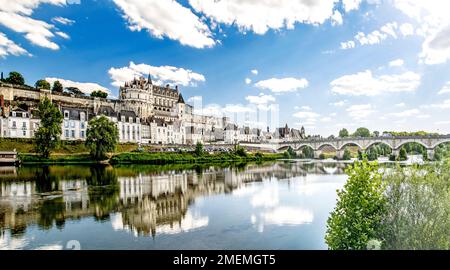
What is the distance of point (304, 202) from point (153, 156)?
11.6 metres

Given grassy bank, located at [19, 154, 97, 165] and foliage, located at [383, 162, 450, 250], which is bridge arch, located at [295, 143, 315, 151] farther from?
foliage, located at [383, 162, 450, 250]

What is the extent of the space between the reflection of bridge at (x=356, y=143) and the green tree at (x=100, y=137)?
24.9 ft

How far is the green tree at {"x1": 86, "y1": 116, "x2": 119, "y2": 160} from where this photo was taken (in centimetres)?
1508

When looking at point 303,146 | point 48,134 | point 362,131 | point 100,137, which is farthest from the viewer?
point 303,146

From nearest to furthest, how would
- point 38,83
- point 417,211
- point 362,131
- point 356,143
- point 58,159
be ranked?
point 417,211 < point 38,83 < point 362,131 < point 58,159 < point 356,143

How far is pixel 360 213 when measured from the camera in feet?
7.68

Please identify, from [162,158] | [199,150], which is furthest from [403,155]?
[162,158]

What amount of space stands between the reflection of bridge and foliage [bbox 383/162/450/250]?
14111mm

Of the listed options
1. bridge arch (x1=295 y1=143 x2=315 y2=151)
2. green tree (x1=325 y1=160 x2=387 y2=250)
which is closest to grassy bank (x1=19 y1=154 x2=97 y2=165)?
green tree (x1=325 y1=160 x2=387 y2=250)

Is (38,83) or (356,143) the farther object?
(356,143)

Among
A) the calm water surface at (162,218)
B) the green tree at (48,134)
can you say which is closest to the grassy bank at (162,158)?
the green tree at (48,134)

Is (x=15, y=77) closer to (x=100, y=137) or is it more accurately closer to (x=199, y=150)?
(x=199, y=150)

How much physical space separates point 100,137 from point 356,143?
1850 cm
